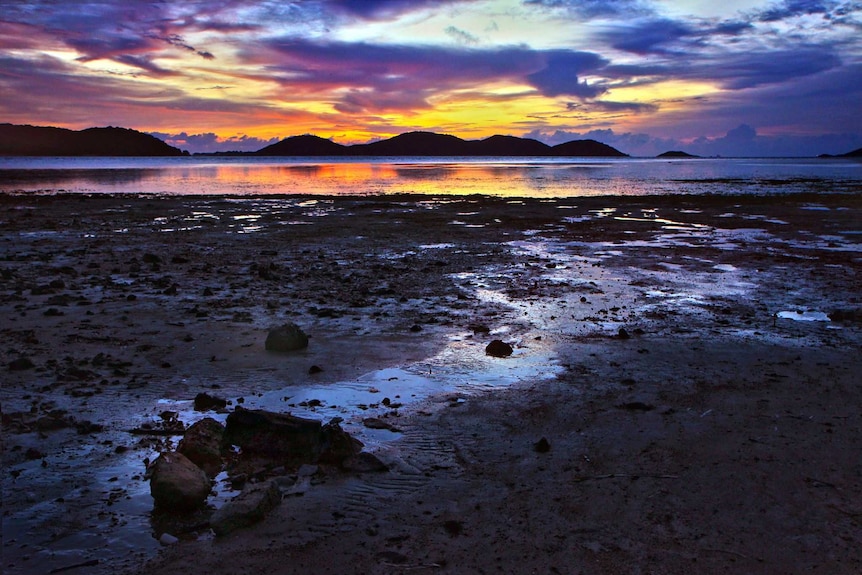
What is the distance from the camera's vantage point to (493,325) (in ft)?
30.0

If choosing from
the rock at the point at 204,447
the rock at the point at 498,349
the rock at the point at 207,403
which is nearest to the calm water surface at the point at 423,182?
the rock at the point at 498,349

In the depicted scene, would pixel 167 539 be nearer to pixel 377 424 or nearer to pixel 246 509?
pixel 246 509

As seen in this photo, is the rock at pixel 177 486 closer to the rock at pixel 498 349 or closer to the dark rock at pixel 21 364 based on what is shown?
the dark rock at pixel 21 364

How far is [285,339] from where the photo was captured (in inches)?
305

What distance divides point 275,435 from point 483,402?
2156 mm

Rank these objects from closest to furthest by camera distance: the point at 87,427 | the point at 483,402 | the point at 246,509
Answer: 1. the point at 246,509
2. the point at 87,427
3. the point at 483,402

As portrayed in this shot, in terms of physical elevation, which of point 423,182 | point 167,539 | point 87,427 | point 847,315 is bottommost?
point 167,539

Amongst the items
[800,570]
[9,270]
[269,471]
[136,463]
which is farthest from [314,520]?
[9,270]

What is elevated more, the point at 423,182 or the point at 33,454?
the point at 423,182

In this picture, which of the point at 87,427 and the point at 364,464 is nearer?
the point at 364,464

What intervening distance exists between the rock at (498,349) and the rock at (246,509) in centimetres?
388

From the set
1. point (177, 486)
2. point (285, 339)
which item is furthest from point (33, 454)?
point (285, 339)

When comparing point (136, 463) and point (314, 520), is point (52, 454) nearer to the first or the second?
point (136, 463)

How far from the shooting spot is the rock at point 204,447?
15.9 ft
